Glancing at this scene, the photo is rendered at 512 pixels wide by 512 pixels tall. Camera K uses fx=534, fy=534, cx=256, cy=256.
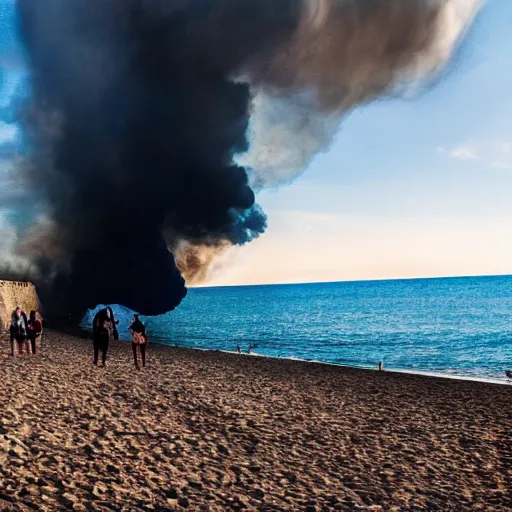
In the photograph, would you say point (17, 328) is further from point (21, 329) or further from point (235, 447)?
point (235, 447)

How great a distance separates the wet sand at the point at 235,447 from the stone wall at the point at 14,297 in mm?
39209

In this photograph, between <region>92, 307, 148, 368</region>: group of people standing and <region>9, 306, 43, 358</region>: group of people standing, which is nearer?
<region>92, 307, 148, 368</region>: group of people standing

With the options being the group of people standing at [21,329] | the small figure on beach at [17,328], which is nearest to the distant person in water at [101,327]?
the group of people standing at [21,329]

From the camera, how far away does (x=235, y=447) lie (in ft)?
41.3

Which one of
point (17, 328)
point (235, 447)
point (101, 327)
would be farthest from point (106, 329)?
point (235, 447)

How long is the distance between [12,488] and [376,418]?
457 inches

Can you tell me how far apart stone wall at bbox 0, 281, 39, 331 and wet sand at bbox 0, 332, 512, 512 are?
129ft

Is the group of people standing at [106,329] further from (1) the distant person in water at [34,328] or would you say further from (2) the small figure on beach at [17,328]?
(1) the distant person in water at [34,328]

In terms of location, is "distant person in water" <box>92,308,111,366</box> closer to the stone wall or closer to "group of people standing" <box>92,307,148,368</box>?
"group of people standing" <box>92,307,148,368</box>

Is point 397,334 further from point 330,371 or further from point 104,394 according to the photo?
point 104,394

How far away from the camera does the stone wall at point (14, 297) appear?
57403mm

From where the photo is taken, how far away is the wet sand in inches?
367

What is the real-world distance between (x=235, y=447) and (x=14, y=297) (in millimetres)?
61568

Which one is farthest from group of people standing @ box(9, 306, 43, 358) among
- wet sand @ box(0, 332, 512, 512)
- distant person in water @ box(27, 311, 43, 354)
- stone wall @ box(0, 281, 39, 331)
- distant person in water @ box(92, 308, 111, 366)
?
stone wall @ box(0, 281, 39, 331)
